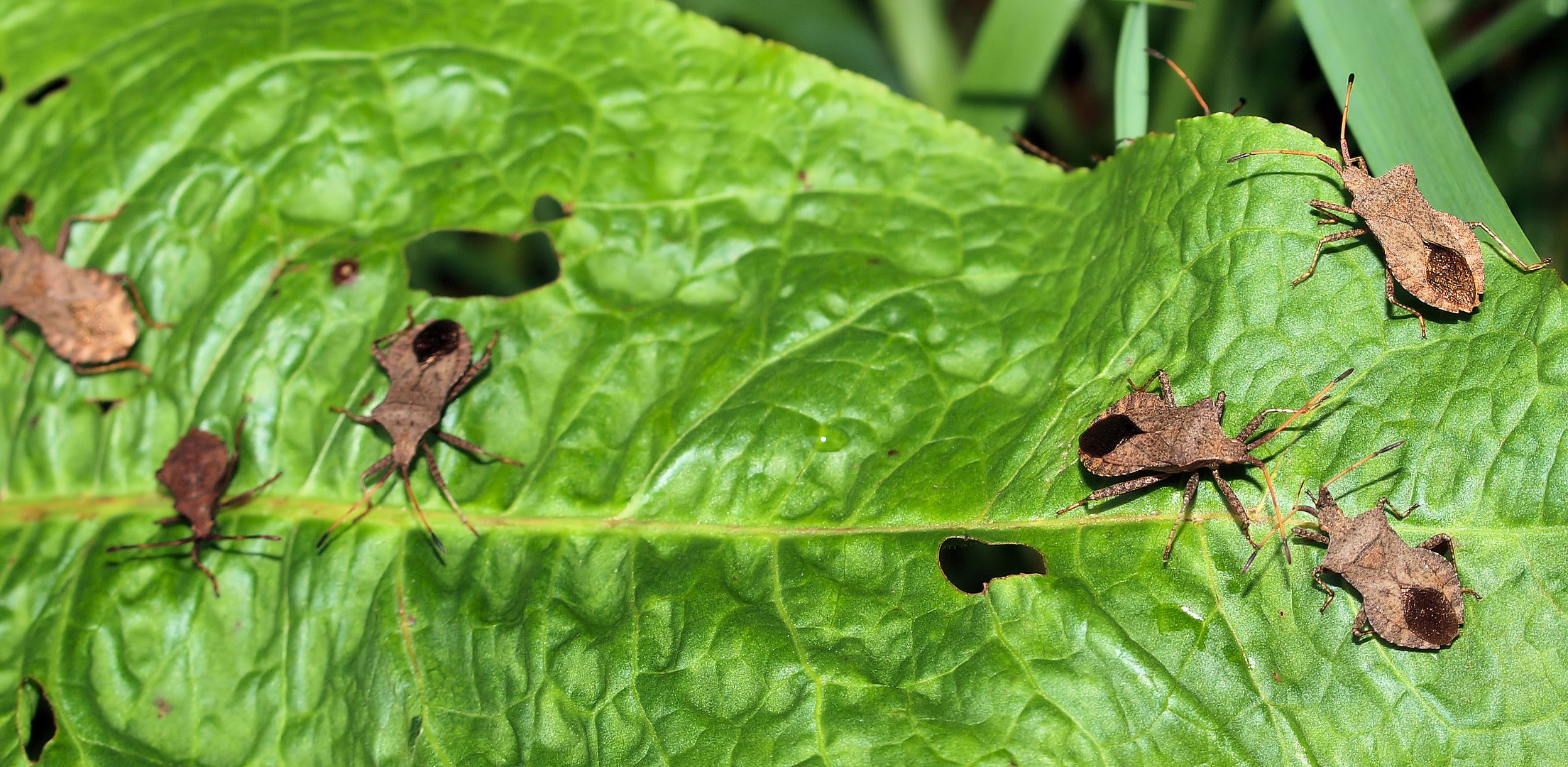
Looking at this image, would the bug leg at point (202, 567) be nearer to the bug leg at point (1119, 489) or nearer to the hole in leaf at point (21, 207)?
the hole in leaf at point (21, 207)

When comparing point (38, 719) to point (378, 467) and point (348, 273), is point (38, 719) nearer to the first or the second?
point (378, 467)

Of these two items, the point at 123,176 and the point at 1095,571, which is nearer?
the point at 1095,571

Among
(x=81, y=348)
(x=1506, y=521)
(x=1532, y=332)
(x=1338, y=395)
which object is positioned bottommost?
(x=81, y=348)

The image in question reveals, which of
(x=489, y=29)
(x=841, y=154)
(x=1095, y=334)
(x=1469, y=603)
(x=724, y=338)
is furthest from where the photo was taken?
(x=489, y=29)

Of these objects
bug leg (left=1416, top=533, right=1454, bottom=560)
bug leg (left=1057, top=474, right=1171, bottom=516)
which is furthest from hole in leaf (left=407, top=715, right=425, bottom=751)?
bug leg (left=1416, top=533, right=1454, bottom=560)

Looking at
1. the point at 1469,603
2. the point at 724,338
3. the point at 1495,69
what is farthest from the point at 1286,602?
the point at 1495,69

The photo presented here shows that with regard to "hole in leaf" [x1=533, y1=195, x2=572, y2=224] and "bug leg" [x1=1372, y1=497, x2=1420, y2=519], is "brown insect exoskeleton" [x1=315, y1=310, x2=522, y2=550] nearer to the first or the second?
"hole in leaf" [x1=533, y1=195, x2=572, y2=224]

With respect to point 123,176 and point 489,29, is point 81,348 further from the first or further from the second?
point 489,29
